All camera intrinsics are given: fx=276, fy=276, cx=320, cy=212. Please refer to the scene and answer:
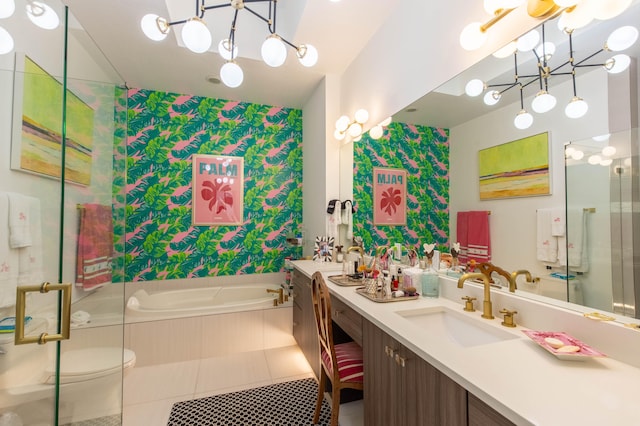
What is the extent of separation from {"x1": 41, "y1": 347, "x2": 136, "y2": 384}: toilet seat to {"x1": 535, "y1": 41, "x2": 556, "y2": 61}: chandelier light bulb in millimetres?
2247

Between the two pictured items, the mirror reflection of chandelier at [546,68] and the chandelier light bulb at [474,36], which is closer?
the mirror reflection of chandelier at [546,68]

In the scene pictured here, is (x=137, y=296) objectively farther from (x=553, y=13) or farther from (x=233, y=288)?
(x=553, y=13)

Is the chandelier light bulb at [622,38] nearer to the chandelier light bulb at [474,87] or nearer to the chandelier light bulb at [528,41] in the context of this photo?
the chandelier light bulb at [528,41]

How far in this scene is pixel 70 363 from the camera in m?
1.15

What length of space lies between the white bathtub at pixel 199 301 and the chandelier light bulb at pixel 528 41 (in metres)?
2.70

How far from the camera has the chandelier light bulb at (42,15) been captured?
1.04 m

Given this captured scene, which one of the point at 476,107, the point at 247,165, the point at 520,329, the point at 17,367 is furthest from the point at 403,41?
the point at 17,367

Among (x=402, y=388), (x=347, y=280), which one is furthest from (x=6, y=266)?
(x=347, y=280)

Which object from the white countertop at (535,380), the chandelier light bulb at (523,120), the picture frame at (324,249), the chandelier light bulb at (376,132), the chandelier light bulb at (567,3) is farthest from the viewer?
the picture frame at (324,249)

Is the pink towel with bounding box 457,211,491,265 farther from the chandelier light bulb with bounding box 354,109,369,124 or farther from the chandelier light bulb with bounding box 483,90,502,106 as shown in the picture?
the chandelier light bulb with bounding box 354,109,369,124

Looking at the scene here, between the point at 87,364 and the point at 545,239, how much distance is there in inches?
85.5

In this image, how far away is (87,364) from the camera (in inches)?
52.6

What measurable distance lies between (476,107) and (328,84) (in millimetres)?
1866

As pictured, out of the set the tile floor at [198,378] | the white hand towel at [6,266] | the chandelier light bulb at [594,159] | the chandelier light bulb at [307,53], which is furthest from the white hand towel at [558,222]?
the white hand towel at [6,266]
